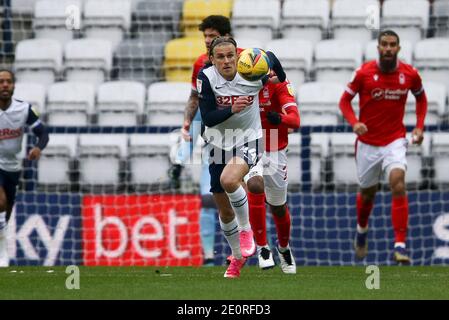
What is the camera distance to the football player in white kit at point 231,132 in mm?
9016

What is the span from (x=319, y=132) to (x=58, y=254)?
3.25 metres

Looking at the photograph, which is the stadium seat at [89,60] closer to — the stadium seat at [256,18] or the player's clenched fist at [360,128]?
the stadium seat at [256,18]

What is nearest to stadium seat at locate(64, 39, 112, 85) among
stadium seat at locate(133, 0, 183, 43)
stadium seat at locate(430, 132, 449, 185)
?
stadium seat at locate(133, 0, 183, 43)

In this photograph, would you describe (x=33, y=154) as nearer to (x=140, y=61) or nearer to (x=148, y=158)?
(x=148, y=158)

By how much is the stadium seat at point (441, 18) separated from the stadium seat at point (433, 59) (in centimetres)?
83

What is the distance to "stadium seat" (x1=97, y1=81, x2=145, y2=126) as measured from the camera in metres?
14.8

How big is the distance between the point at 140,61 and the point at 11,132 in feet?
12.3

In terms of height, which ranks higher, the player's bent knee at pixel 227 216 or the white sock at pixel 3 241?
the player's bent knee at pixel 227 216

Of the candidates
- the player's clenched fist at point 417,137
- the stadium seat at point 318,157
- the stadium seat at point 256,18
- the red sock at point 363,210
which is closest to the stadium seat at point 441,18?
the stadium seat at point 256,18

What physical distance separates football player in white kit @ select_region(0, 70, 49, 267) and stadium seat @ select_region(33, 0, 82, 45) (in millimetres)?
4182

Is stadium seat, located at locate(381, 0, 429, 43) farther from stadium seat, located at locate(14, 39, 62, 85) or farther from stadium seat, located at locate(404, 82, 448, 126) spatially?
stadium seat, located at locate(14, 39, 62, 85)

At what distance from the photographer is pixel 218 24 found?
10.5 metres

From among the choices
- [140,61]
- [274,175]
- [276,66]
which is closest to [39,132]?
[274,175]
